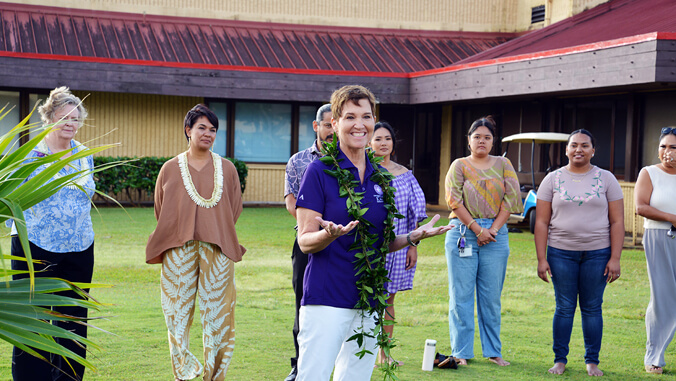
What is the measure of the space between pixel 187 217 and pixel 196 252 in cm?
28

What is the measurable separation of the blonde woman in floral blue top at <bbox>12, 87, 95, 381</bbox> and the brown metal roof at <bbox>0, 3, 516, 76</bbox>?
51.8 ft

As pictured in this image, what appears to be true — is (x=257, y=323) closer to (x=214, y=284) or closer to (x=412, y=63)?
(x=214, y=284)

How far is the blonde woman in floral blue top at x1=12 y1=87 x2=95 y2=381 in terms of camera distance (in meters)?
4.80

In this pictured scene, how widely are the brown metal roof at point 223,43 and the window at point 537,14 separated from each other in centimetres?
153

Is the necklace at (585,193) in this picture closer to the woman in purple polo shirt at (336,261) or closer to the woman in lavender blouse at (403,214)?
the woman in lavender blouse at (403,214)

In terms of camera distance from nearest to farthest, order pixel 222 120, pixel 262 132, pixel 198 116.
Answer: pixel 198 116
pixel 222 120
pixel 262 132

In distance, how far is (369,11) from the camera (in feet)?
84.1

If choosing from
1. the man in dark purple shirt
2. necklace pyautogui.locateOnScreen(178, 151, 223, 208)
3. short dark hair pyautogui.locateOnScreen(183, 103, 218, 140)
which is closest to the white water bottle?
the man in dark purple shirt

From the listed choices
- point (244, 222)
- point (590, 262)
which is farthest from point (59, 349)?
point (244, 222)

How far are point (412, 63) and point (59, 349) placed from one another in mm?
A: 21254

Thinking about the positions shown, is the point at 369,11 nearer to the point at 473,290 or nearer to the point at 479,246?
the point at 479,246

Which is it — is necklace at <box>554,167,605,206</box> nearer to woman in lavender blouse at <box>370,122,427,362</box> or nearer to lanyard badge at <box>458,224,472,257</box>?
lanyard badge at <box>458,224,472,257</box>

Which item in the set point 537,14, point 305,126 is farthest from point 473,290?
point 537,14

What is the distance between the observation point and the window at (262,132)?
22859mm
